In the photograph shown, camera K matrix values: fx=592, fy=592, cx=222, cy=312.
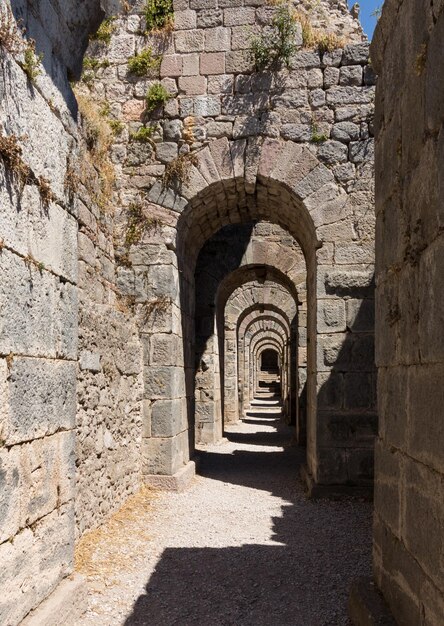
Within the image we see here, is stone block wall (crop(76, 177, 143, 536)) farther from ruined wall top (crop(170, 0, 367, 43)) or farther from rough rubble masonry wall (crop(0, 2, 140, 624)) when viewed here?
ruined wall top (crop(170, 0, 367, 43))

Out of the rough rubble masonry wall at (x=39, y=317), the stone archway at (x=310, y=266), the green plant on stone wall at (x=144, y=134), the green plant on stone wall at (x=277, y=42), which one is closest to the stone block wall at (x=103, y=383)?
the stone archway at (x=310, y=266)

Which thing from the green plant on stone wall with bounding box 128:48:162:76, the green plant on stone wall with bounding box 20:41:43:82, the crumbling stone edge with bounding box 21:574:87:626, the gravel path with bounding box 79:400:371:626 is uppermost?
the green plant on stone wall with bounding box 128:48:162:76

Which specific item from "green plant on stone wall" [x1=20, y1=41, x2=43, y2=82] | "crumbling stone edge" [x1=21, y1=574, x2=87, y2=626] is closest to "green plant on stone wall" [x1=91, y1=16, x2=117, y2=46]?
"green plant on stone wall" [x1=20, y1=41, x2=43, y2=82]

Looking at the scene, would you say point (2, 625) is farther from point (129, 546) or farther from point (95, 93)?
point (95, 93)

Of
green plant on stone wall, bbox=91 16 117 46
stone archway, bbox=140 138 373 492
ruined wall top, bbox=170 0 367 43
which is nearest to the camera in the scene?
stone archway, bbox=140 138 373 492

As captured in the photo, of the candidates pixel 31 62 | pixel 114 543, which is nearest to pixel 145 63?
pixel 31 62

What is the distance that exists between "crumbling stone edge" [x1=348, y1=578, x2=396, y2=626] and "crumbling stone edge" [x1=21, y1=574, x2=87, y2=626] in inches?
63.2

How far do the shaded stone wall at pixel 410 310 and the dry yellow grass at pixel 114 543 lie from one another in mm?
2053

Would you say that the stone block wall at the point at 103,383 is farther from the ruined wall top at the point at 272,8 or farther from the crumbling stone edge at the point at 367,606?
the ruined wall top at the point at 272,8

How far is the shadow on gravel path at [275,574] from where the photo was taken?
11.9ft

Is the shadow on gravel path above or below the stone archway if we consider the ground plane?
below

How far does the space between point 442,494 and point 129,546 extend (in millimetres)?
3418

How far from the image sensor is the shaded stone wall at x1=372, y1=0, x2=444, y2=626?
225 centimetres

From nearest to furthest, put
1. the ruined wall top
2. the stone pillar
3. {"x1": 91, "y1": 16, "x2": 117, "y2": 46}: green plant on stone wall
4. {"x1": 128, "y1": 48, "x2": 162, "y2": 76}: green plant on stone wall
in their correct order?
the stone pillar, the ruined wall top, {"x1": 128, "y1": 48, "x2": 162, "y2": 76}: green plant on stone wall, {"x1": 91, "y1": 16, "x2": 117, "y2": 46}: green plant on stone wall
